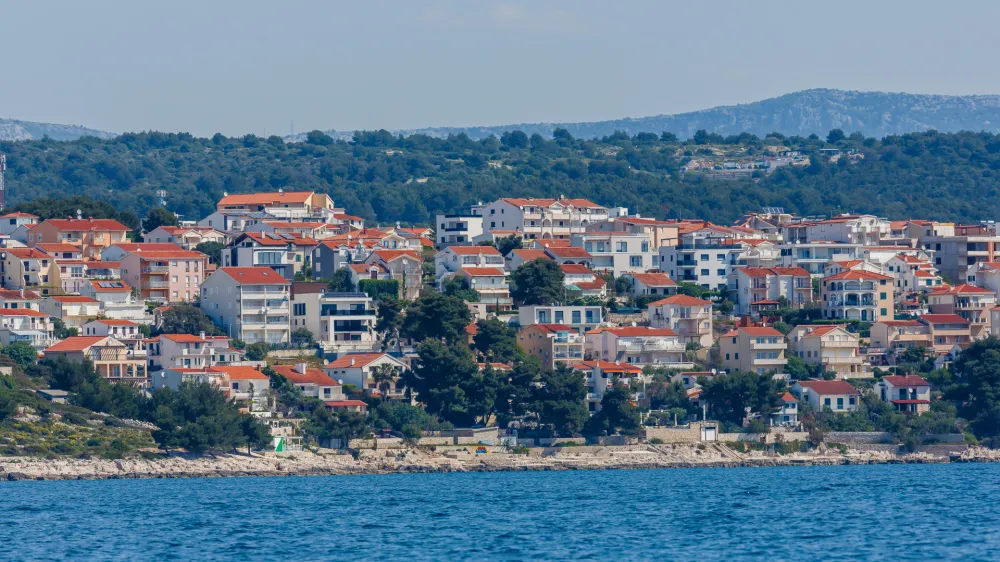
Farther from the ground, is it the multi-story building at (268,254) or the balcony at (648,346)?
the multi-story building at (268,254)

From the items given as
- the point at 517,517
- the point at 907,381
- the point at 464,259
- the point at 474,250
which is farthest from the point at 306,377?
the point at 907,381

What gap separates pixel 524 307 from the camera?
8831cm

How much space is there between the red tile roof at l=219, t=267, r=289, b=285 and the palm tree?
997 centimetres

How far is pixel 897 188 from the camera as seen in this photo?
161 m

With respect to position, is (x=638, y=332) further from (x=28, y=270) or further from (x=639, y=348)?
(x=28, y=270)

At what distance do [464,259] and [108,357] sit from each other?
2354 centimetres

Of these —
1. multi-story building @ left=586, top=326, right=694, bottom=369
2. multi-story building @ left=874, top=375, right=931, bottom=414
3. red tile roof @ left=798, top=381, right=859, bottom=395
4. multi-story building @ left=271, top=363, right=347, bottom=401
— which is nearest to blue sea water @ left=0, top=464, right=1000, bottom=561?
multi-story building @ left=271, top=363, right=347, bottom=401

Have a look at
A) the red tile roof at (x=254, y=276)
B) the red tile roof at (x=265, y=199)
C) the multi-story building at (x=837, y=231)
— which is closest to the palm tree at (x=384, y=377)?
the red tile roof at (x=254, y=276)

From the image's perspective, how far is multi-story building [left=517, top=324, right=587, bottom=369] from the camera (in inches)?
3310

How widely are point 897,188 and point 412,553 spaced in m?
122

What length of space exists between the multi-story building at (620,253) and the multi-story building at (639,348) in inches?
621

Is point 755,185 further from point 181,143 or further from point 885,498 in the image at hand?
point 885,498

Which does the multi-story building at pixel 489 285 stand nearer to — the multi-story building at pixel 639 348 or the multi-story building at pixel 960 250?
the multi-story building at pixel 639 348

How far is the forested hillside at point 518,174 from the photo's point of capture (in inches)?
5940
